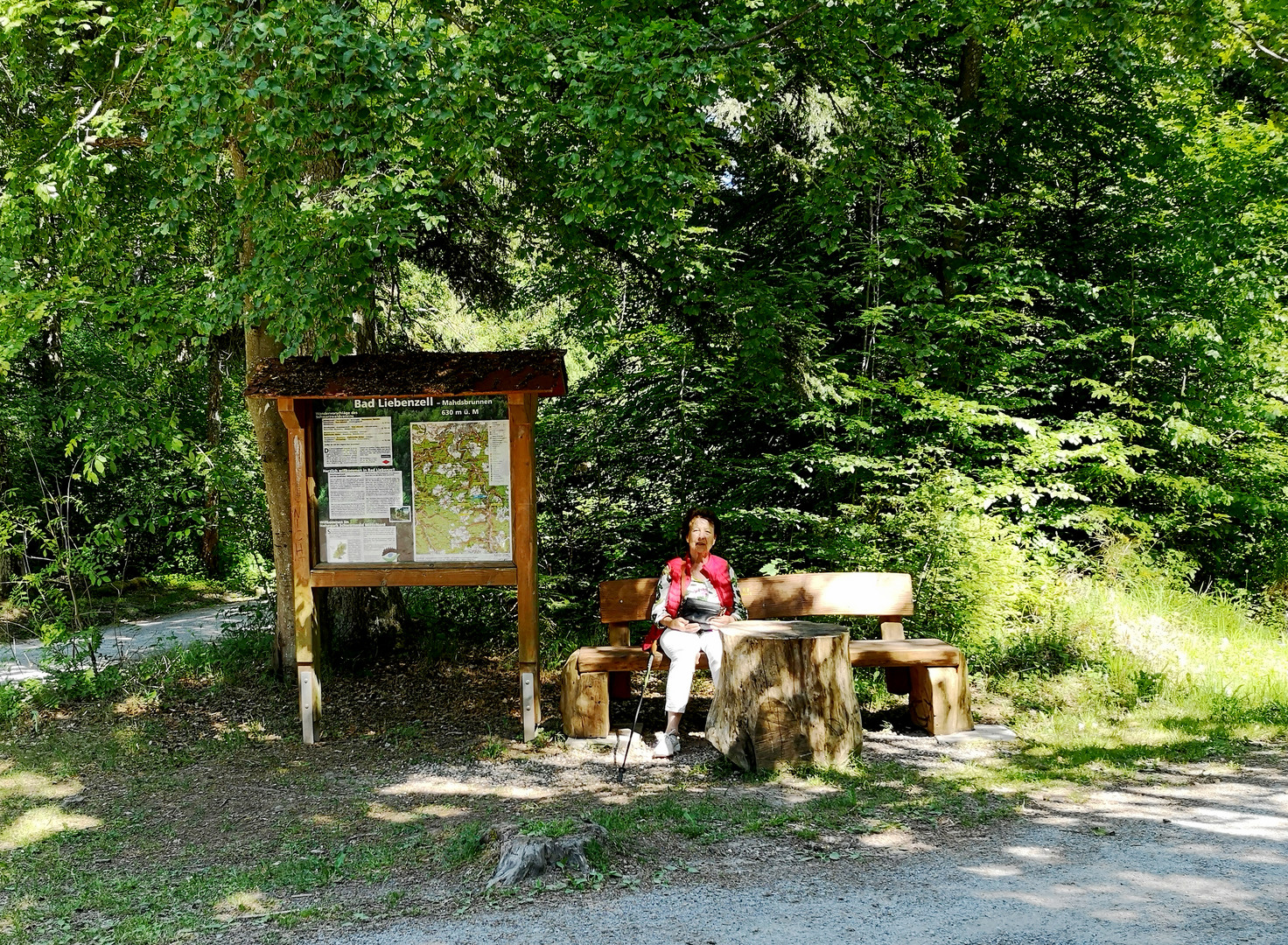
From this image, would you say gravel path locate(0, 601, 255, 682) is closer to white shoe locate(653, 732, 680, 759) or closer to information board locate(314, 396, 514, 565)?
information board locate(314, 396, 514, 565)

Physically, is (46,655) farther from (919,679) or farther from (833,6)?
(833,6)

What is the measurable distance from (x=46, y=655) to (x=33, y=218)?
3.39m

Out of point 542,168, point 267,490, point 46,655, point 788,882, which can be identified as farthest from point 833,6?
point 46,655

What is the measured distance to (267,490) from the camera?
7883 millimetres

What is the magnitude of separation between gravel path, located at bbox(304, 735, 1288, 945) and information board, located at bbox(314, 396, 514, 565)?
9.81 feet

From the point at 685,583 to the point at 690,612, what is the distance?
0.67 ft

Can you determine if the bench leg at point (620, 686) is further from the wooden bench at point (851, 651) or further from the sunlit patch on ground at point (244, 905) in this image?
the sunlit patch on ground at point (244, 905)

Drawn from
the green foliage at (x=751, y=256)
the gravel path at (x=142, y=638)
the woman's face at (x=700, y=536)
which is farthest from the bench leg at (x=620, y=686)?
the gravel path at (x=142, y=638)

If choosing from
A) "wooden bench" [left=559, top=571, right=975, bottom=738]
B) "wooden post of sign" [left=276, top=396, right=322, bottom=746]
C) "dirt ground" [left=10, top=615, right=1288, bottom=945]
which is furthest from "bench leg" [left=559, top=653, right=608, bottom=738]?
"wooden post of sign" [left=276, top=396, right=322, bottom=746]

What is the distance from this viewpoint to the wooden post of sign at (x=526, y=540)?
22.0 feet

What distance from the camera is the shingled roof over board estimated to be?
6.43 meters

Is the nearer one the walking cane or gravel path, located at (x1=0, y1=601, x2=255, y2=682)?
the walking cane

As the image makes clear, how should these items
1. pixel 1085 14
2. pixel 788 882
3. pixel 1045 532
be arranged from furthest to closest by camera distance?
1. pixel 1045 532
2. pixel 1085 14
3. pixel 788 882

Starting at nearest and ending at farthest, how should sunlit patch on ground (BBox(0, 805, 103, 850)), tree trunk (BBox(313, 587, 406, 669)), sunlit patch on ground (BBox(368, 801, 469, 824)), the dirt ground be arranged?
the dirt ground, sunlit patch on ground (BBox(0, 805, 103, 850)), sunlit patch on ground (BBox(368, 801, 469, 824)), tree trunk (BBox(313, 587, 406, 669))
